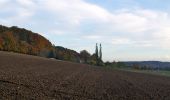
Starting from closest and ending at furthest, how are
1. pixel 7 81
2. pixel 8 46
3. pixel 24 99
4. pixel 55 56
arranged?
pixel 24 99 → pixel 7 81 → pixel 8 46 → pixel 55 56

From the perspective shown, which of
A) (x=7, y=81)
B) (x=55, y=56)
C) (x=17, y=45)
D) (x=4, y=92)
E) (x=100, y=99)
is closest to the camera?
(x=4, y=92)

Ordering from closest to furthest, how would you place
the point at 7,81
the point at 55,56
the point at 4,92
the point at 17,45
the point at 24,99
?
the point at 24,99 → the point at 4,92 → the point at 7,81 → the point at 17,45 → the point at 55,56

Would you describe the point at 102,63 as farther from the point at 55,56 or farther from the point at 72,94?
the point at 72,94

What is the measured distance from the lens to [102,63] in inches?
6176

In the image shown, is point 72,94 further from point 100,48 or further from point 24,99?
point 100,48

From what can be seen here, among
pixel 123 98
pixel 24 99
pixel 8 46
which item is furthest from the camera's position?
pixel 8 46

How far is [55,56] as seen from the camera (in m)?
177

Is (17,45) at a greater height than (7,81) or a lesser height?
greater

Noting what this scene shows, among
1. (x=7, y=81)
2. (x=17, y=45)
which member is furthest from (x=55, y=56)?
(x=7, y=81)

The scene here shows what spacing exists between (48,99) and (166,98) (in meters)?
8.76

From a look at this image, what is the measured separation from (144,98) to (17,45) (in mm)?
139807

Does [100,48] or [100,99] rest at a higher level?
[100,48]

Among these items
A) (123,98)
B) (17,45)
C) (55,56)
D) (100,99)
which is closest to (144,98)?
(123,98)

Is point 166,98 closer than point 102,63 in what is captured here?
Yes
